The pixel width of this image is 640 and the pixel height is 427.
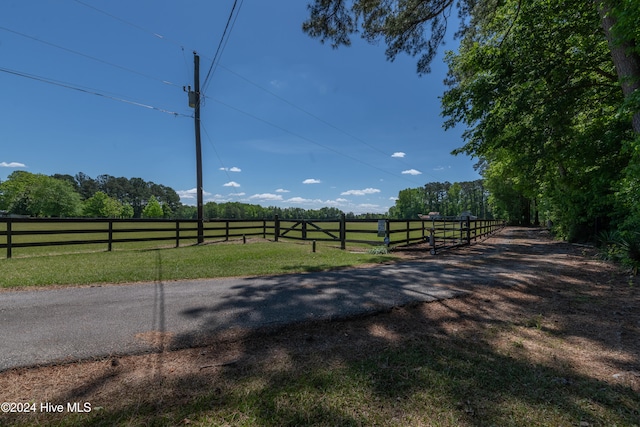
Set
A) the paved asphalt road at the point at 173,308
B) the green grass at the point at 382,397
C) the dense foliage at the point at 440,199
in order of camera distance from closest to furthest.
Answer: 1. the green grass at the point at 382,397
2. the paved asphalt road at the point at 173,308
3. the dense foliage at the point at 440,199

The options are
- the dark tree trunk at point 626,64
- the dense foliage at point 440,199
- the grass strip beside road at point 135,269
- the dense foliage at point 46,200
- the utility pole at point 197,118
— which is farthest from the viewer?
the dense foliage at point 440,199

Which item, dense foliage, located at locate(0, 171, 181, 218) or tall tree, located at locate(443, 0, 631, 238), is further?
dense foliage, located at locate(0, 171, 181, 218)

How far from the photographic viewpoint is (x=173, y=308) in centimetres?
387

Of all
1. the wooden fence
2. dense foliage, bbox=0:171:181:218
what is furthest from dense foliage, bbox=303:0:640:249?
dense foliage, bbox=0:171:181:218

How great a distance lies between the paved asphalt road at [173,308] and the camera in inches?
112

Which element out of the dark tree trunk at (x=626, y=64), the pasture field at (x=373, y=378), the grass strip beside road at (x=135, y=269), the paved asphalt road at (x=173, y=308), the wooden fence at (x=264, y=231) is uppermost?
the dark tree trunk at (x=626, y=64)

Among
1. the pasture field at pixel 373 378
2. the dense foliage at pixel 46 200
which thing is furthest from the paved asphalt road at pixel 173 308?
the dense foliage at pixel 46 200

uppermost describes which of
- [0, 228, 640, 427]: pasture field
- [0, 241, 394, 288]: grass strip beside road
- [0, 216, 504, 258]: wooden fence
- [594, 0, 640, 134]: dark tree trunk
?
[594, 0, 640, 134]: dark tree trunk

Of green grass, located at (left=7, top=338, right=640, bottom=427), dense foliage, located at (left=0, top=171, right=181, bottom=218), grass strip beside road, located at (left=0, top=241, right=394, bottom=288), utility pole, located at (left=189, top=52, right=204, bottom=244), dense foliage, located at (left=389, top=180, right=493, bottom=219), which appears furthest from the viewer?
dense foliage, located at (left=389, top=180, right=493, bottom=219)

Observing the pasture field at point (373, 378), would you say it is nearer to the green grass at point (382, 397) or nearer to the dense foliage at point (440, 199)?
the green grass at point (382, 397)

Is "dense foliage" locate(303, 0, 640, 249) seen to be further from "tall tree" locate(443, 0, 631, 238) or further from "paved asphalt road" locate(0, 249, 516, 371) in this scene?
"paved asphalt road" locate(0, 249, 516, 371)

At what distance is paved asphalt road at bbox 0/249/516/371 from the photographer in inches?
112

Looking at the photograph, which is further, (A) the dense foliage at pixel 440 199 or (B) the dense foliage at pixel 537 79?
(A) the dense foliage at pixel 440 199

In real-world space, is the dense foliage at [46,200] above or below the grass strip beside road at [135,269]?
above
